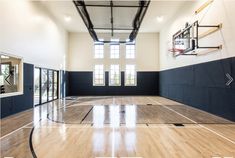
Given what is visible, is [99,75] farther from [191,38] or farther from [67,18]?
[191,38]

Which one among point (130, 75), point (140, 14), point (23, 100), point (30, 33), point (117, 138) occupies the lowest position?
point (117, 138)

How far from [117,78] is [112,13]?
7708 millimetres

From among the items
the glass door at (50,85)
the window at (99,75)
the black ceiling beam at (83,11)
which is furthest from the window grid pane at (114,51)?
the glass door at (50,85)

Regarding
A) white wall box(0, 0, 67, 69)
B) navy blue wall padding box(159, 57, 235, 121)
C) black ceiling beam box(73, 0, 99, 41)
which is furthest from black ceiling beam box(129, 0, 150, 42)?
white wall box(0, 0, 67, 69)

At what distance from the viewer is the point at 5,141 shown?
14.9 ft

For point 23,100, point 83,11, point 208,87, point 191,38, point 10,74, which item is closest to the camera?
point 10,74

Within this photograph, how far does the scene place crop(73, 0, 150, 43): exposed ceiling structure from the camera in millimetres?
9734

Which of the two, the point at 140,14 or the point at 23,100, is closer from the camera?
the point at 23,100

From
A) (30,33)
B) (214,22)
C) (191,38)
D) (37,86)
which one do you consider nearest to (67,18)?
(30,33)

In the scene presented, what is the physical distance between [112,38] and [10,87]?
10.3 m

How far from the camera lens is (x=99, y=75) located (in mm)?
17828

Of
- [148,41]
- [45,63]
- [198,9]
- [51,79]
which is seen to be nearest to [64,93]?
[51,79]

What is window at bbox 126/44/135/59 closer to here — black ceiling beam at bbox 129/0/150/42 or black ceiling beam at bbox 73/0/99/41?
black ceiling beam at bbox 129/0/150/42

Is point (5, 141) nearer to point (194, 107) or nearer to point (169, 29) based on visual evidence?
point (194, 107)
